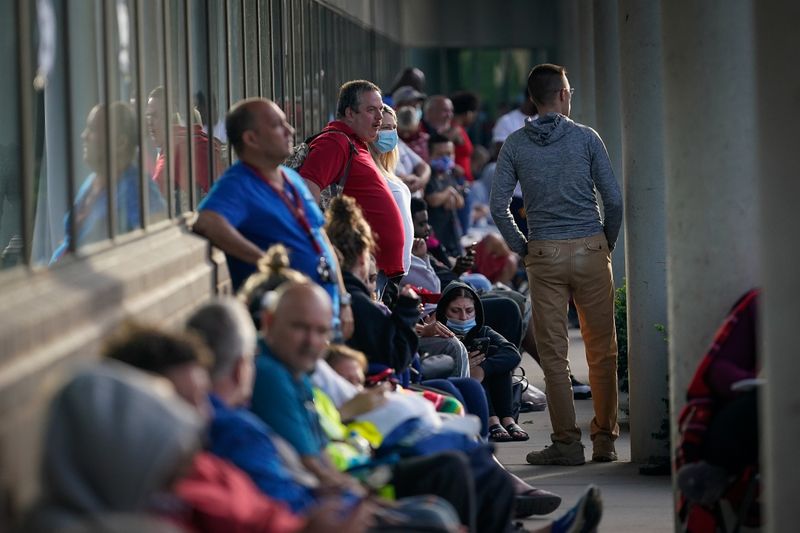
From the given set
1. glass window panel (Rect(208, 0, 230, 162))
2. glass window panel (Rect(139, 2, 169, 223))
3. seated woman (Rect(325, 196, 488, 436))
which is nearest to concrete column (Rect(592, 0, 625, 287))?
glass window panel (Rect(208, 0, 230, 162))

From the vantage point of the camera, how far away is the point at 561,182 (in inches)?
345

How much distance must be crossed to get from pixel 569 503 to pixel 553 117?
205 cm

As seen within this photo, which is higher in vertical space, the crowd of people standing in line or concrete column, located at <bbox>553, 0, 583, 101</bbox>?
concrete column, located at <bbox>553, 0, 583, 101</bbox>

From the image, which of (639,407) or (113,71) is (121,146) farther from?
(639,407)

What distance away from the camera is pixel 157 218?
22.4ft

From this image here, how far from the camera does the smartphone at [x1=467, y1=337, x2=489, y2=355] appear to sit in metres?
9.22

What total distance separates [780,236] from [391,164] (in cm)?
471

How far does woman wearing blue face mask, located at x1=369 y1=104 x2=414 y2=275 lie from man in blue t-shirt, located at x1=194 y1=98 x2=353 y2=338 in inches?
98.5

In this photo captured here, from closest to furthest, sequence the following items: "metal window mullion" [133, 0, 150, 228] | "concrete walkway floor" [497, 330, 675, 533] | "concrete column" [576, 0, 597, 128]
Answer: "metal window mullion" [133, 0, 150, 228], "concrete walkway floor" [497, 330, 675, 533], "concrete column" [576, 0, 597, 128]

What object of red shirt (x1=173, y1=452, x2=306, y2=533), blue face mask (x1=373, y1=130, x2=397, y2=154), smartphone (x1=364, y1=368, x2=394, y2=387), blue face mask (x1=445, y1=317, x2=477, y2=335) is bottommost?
blue face mask (x1=445, y1=317, x2=477, y2=335)

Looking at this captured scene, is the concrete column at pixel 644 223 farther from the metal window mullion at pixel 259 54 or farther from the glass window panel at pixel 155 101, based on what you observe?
the glass window panel at pixel 155 101

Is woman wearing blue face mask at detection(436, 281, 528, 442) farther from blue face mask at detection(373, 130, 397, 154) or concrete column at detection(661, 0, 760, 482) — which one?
concrete column at detection(661, 0, 760, 482)

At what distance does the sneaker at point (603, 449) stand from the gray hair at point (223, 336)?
499 cm

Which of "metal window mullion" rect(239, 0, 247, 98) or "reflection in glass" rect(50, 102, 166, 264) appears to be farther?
"metal window mullion" rect(239, 0, 247, 98)
